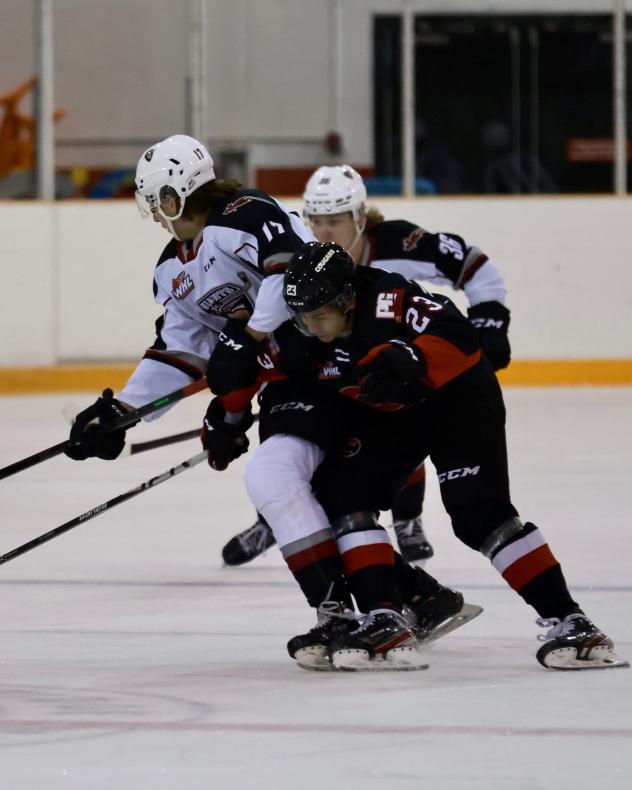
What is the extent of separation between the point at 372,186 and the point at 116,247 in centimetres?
229

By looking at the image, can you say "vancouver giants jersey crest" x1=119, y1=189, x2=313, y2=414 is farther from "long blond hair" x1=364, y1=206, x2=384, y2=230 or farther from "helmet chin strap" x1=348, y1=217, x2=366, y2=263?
"long blond hair" x1=364, y1=206, x2=384, y2=230

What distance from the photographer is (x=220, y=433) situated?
3428 mm

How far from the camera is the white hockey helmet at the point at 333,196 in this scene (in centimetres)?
446

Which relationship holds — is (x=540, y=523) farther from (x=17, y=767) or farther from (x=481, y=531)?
(x=17, y=767)

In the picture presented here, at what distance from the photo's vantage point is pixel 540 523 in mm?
4988

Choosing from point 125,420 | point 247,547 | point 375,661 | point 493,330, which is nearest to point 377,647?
point 375,661

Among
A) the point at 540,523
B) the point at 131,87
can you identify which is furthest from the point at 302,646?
the point at 131,87

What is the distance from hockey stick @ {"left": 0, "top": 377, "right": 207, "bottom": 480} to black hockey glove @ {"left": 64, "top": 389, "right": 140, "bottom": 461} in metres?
0.02

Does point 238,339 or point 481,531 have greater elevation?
point 238,339

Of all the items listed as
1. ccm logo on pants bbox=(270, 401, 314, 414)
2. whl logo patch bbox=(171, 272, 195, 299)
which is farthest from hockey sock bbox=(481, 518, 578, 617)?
whl logo patch bbox=(171, 272, 195, 299)

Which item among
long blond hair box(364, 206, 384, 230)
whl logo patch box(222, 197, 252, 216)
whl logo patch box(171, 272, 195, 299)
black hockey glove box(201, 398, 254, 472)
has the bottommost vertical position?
black hockey glove box(201, 398, 254, 472)

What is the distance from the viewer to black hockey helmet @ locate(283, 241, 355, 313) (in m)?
3.13

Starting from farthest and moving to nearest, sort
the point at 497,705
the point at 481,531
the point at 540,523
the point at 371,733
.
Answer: the point at 540,523, the point at 481,531, the point at 497,705, the point at 371,733

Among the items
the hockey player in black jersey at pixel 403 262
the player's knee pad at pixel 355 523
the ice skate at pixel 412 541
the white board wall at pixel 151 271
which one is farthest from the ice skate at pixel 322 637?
the white board wall at pixel 151 271
